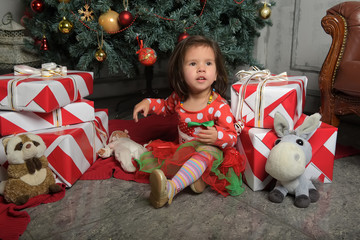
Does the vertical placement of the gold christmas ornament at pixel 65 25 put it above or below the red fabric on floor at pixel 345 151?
above

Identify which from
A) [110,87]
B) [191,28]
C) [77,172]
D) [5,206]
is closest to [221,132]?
[77,172]

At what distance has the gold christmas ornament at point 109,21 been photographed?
5.74 feet

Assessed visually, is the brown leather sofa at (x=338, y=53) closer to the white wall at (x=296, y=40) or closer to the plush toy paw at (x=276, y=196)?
the white wall at (x=296, y=40)

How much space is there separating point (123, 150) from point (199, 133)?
0.36m

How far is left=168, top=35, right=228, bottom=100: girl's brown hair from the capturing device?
1.24m

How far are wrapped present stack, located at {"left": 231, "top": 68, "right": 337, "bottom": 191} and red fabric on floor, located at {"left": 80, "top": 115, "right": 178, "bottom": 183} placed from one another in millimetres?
407

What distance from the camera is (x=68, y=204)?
1071mm

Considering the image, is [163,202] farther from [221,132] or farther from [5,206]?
[5,206]

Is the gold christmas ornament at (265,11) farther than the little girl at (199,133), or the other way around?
the gold christmas ornament at (265,11)

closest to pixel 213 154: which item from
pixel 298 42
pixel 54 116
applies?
pixel 54 116

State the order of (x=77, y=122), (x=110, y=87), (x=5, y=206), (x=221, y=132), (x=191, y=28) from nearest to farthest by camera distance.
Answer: (x=5, y=206) → (x=221, y=132) → (x=77, y=122) → (x=191, y=28) → (x=110, y=87)

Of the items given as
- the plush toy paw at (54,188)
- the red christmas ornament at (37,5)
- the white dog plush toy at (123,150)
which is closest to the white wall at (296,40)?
the red christmas ornament at (37,5)

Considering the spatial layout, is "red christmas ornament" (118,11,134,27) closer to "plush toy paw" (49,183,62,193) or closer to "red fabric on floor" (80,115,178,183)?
"red fabric on floor" (80,115,178,183)

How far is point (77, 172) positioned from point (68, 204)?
0.54 feet
